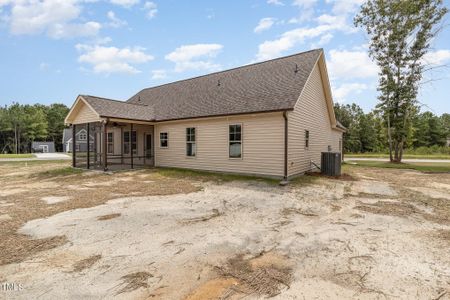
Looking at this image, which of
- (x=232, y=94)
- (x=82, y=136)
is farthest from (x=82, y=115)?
(x=82, y=136)

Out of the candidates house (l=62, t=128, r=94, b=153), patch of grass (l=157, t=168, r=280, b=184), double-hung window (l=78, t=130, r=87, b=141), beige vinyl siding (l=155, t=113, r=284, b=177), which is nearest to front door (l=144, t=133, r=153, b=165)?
beige vinyl siding (l=155, t=113, r=284, b=177)

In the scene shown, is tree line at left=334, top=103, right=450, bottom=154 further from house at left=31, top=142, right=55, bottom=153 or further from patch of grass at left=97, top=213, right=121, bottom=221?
house at left=31, top=142, right=55, bottom=153

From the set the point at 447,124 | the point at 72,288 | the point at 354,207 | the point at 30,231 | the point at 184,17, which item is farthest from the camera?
the point at 447,124

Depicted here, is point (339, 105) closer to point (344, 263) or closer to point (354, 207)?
point (354, 207)

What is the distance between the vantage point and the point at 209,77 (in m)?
17.8

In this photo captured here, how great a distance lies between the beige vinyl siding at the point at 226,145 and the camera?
11.0 meters

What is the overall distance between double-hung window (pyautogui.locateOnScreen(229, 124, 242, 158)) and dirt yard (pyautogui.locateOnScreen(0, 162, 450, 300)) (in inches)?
167

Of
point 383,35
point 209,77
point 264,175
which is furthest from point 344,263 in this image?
point 383,35

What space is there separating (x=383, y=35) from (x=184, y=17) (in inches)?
840

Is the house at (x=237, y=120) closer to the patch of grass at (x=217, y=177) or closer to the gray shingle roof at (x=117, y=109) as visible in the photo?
the gray shingle roof at (x=117, y=109)

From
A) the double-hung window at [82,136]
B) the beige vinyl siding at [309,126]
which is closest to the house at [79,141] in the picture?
the double-hung window at [82,136]

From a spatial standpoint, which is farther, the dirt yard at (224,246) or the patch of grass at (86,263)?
the patch of grass at (86,263)

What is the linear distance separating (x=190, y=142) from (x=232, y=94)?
3761mm

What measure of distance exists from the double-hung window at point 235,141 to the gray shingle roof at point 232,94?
2.85ft
